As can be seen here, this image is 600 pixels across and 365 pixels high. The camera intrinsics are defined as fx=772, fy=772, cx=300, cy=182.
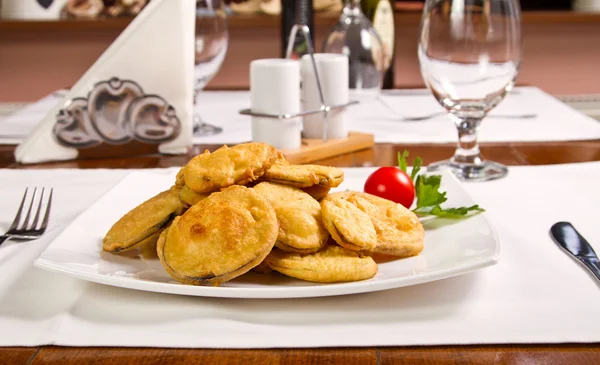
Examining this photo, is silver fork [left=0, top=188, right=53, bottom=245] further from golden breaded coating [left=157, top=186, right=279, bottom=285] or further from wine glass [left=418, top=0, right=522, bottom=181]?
wine glass [left=418, top=0, right=522, bottom=181]

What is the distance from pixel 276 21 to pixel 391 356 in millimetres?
2416

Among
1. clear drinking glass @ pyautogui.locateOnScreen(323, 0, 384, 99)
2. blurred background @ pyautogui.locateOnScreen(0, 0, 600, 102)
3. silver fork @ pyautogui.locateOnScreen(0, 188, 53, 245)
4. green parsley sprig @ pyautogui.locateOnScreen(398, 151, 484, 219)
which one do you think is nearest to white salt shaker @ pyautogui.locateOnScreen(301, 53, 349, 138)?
clear drinking glass @ pyautogui.locateOnScreen(323, 0, 384, 99)

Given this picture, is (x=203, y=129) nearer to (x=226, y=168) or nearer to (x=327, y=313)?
(x=226, y=168)

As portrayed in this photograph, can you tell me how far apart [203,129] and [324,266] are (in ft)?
3.55

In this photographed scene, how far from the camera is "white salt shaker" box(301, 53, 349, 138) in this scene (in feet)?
5.37

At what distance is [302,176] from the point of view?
0.91 m

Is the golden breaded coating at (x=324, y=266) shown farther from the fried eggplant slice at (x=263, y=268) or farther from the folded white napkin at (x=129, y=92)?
the folded white napkin at (x=129, y=92)

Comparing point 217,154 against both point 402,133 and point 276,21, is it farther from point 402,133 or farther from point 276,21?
point 276,21

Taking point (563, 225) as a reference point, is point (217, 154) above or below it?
above

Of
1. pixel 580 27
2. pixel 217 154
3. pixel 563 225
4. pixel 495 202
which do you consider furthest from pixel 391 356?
pixel 580 27

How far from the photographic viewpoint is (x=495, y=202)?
121 cm

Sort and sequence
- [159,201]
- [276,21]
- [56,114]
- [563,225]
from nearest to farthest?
1. [159,201]
2. [563,225]
3. [56,114]
4. [276,21]

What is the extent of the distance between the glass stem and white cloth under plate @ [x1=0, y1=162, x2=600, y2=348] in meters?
0.48

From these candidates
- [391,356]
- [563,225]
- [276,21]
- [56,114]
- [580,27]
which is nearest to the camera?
[391,356]
